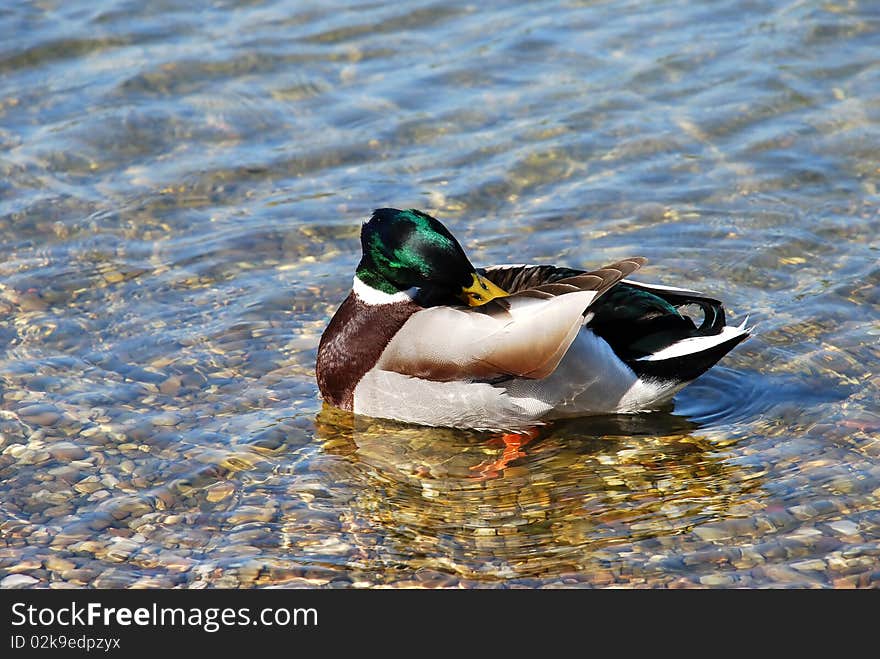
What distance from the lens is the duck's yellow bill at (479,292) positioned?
20.2 feet

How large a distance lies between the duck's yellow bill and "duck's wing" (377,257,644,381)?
5.0 inches

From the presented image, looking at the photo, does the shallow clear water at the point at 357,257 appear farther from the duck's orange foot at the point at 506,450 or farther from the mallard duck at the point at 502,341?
the mallard duck at the point at 502,341

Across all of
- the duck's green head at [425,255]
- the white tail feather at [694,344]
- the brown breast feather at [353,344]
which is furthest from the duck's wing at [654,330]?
the brown breast feather at [353,344]

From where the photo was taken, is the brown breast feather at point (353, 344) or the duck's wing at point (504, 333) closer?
the duck's wing at point (504, 333)

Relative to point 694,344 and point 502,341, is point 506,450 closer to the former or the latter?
point 502,341

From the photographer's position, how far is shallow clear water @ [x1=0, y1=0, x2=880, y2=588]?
5.46m

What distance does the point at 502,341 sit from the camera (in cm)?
586

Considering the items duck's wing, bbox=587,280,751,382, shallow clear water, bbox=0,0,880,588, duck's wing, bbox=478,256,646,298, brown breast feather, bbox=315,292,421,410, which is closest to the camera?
shallow clear water, bbox=0,0,880,588

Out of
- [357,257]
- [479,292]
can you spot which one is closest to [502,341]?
[479,292]

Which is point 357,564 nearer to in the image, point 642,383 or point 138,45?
point 642,383

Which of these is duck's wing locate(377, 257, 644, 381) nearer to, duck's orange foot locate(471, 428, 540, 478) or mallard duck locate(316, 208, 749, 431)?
mallard duck locate(316, 208, 749, 431)

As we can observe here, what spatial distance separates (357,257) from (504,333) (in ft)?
7.72

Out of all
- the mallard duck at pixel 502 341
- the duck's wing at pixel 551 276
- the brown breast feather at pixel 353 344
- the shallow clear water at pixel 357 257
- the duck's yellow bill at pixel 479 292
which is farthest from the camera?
the brown breast feather at pixel 353 344

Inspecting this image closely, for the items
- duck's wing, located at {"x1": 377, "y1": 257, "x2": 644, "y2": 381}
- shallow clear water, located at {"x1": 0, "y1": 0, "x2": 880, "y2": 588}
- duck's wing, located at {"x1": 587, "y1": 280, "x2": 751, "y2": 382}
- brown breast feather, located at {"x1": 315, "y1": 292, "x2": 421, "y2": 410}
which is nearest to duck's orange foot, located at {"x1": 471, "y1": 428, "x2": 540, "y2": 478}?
shallow clear water, located at {"x1": 0, "y1": 0, "x2": 880, "y2": 588}
